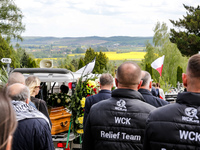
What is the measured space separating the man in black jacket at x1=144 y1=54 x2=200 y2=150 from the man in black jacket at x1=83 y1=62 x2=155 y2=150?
1.86 feet

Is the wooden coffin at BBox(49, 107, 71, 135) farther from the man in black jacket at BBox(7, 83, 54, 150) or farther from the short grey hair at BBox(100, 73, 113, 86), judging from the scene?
the man in black jacket at BBox(7, 83, 54, 150)

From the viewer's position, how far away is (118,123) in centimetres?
356

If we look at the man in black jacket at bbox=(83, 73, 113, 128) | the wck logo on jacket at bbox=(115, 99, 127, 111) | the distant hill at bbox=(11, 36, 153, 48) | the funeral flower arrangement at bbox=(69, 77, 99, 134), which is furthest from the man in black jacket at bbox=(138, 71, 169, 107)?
the distant hill at bbox=(11, 36, 153, 48)

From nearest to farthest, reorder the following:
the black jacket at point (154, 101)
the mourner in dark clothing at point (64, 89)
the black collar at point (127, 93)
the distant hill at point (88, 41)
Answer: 1. the black collar at point (127, 93)
2. the black jacket at point (154, 101)
3. the mourner in dark clothing at point (64, 89)
4. the distant hill at point (88, 41)

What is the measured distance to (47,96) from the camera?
8.79 m

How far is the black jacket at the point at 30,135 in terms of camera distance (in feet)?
12.0

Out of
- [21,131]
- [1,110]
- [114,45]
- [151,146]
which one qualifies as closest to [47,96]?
[21,131]

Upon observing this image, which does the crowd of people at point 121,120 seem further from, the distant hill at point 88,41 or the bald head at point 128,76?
the distant hill at point 88,41

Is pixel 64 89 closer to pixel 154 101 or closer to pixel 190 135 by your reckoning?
pixel 154 101

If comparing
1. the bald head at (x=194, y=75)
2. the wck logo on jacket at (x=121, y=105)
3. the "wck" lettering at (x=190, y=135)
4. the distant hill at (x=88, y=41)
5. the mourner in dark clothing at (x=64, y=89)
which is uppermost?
the distant hill at (x=88, y=41)

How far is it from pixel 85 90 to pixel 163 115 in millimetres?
5417

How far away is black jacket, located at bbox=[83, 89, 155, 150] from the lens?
3502mm

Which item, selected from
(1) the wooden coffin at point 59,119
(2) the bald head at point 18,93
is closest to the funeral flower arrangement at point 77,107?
(1) the wooden coffin at point 59,119

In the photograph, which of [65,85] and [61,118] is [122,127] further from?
[65,85]
